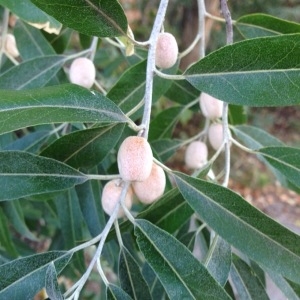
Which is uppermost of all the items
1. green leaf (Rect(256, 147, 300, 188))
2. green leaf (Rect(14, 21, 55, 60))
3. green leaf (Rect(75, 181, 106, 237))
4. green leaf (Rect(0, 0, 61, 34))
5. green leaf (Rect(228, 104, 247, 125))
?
green leaf (Rect(0, 0, 61, 34))

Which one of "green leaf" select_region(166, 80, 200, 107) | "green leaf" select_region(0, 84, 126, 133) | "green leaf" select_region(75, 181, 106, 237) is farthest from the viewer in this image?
"green leaf" select_region(166, 80, 200, 107)

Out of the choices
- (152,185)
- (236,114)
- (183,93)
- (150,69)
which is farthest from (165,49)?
(236,114)

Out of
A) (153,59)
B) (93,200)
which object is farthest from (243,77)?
(93,200)

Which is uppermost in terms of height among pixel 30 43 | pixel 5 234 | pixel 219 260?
pixel 30 43

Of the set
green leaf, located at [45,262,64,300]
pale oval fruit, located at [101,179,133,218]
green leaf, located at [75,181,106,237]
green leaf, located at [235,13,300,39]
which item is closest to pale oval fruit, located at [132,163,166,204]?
pale oval fruit, located at [101,179,133,218]

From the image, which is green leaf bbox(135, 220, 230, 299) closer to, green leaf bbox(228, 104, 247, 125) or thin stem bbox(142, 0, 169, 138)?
thin stem bbox(142, 0, 169, 138)

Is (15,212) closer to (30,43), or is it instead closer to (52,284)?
(30,43)

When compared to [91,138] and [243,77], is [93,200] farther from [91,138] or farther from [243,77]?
[243,77]
